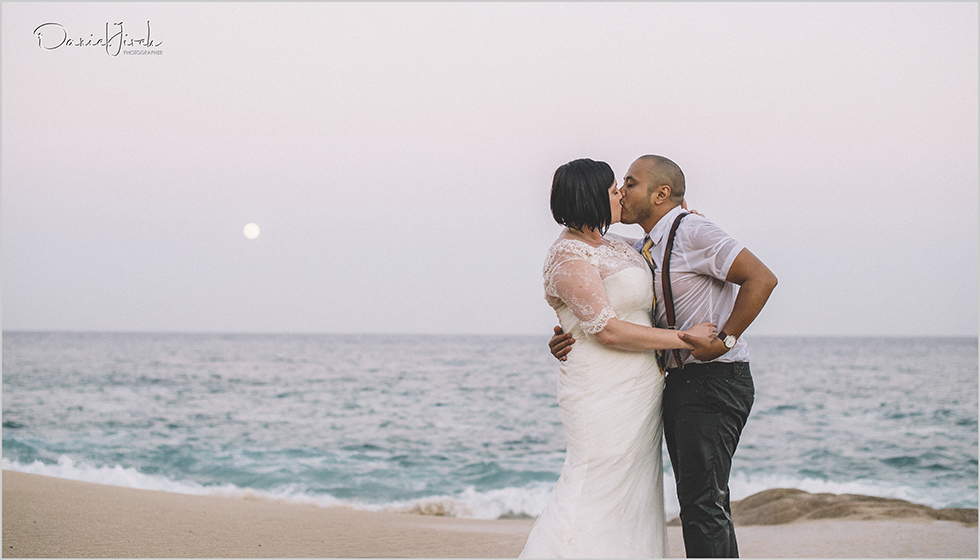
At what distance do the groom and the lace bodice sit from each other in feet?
0.70

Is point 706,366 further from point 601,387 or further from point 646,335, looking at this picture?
point 601,387

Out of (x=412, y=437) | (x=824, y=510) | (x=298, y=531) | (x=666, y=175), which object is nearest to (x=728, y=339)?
(x=666, y=175)

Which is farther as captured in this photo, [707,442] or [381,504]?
[381,504]

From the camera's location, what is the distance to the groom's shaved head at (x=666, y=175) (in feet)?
10.9

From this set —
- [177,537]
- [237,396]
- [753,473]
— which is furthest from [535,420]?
[177,537]

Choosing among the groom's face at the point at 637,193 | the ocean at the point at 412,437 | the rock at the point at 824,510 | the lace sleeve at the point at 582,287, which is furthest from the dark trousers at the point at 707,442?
the ocean at the point at 412,437

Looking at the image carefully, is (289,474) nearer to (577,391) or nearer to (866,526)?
(866,526)

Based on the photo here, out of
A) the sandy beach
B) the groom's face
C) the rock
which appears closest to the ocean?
the rock

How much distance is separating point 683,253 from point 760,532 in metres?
4.40

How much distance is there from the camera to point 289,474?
37.8ft

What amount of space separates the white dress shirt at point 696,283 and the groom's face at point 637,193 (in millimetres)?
142

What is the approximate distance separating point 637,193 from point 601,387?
893 millimetres

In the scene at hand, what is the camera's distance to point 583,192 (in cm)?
305

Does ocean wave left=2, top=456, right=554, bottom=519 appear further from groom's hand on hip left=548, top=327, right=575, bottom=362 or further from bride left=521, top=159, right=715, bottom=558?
→ groom's hand on hip left=548, top=327, right=575, bottom=362
